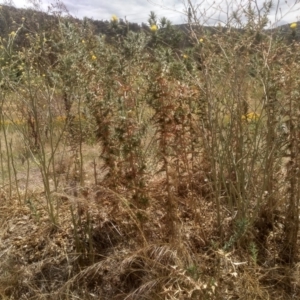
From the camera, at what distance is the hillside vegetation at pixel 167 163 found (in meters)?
3.05

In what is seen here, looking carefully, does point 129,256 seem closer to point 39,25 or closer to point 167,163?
point 167,163

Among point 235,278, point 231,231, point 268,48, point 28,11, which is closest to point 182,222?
point 231,231

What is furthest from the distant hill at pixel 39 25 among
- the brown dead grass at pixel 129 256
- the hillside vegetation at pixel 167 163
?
the brown dead grass at pixel 129 256

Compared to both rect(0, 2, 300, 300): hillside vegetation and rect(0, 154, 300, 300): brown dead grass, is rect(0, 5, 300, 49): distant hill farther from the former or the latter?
rect(0, 154, 300, 300): brown dead grass

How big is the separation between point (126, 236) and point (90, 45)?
1489 mm

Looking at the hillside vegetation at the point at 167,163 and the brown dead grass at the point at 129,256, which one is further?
the hillside vegetation at the point at 167,163

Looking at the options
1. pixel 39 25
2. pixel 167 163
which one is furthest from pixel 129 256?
pixel 39 25

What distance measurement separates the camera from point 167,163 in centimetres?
318

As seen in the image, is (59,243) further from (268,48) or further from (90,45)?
(268,48)

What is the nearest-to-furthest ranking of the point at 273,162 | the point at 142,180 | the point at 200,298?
the point at 200,298 < the point at 142,180 < the point at 273,162

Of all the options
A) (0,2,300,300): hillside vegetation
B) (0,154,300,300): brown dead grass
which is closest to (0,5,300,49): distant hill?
(0,2,300,300): hillside vegetation

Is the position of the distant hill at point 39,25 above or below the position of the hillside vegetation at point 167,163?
above

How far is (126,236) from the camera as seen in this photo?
345cm

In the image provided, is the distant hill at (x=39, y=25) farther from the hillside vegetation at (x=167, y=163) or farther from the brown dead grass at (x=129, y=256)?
the brown dead grass at (x=129, y=256)
